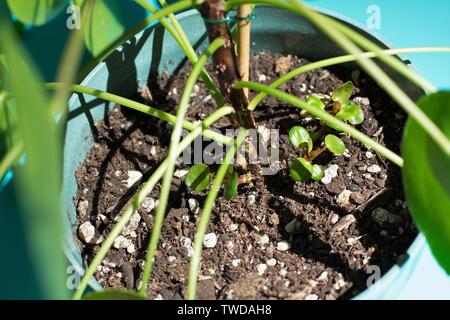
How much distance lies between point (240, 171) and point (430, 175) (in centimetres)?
29

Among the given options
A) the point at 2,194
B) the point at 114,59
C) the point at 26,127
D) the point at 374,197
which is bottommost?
the point at 2,194

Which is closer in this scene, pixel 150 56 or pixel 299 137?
pixel 299 137

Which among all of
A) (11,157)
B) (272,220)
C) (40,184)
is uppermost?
(40,184)

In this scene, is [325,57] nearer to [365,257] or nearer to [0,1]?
[365,257]

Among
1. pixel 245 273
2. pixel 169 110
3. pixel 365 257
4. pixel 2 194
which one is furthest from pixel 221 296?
pixel 2 194

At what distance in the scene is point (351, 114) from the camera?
721 millimetres

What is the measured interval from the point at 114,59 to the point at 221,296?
347 mm

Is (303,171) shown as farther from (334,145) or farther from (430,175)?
(430,175)

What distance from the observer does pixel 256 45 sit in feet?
2.85

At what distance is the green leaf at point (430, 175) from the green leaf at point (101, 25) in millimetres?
343

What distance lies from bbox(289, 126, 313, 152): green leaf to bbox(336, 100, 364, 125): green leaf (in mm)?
53

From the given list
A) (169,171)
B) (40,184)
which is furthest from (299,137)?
(40,184)
